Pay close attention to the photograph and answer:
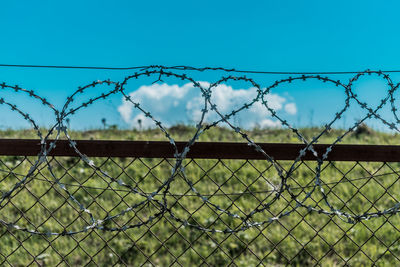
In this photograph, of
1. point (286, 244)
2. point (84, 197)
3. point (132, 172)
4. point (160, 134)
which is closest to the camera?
point (286, 244)

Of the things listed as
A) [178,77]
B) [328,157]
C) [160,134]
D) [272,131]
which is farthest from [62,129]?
[272,131]

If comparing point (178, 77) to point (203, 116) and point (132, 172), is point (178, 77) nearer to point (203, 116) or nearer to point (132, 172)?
point (203, 116)

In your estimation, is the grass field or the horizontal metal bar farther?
the grass field

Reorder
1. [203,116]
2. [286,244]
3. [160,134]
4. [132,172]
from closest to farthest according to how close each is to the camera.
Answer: [203,116]
[286,244]
[132,172]
[160,134]

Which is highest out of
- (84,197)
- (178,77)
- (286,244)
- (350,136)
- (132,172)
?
(350,136)

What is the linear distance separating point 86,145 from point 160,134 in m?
5.09

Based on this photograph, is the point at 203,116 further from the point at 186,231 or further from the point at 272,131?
the point at 272,131

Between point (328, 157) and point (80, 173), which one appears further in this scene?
point (80, 173)

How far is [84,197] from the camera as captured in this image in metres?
5.42

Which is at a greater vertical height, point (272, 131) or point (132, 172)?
point (272, 131)

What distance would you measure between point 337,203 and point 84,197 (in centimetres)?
289

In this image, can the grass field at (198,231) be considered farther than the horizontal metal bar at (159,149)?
Yes

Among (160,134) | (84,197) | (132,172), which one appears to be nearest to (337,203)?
(132,172)

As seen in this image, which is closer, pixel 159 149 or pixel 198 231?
pixel 159 149
